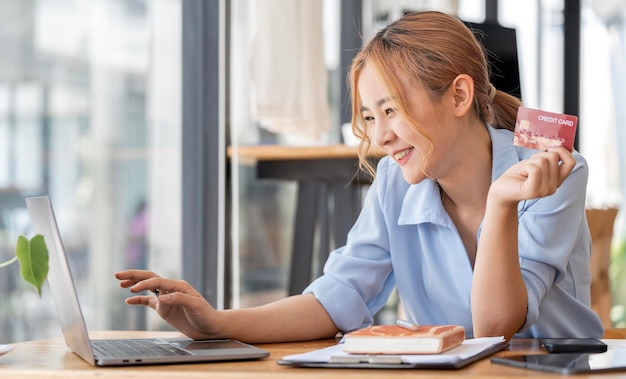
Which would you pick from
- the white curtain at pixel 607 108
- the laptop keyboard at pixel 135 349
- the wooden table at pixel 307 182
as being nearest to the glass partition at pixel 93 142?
the wooden table at pixel 307 182

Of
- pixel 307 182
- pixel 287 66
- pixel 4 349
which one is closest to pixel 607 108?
pixel 307 182

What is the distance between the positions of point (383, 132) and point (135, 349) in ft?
1.97

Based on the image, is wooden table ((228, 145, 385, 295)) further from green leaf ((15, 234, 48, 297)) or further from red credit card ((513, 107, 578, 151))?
green leaf ((15, 234, 48, 297))

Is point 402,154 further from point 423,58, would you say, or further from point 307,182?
point 307,182

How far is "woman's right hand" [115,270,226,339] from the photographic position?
1324 mm

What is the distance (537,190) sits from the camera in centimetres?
121

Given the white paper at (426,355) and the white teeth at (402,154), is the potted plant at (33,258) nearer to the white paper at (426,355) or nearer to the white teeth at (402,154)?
the white paper at (426,355)

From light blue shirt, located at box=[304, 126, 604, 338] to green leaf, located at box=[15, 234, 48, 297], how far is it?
61cm

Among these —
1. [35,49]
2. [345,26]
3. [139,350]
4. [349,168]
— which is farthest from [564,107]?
[139,350]

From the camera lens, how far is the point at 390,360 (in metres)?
0.98

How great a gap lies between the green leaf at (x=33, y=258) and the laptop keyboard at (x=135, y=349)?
5.1 inches

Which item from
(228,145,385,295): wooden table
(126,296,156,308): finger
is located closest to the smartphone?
(126,296,156,308): finger

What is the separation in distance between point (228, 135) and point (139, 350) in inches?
79.6

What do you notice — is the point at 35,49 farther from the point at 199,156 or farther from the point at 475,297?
the point at 475,297
